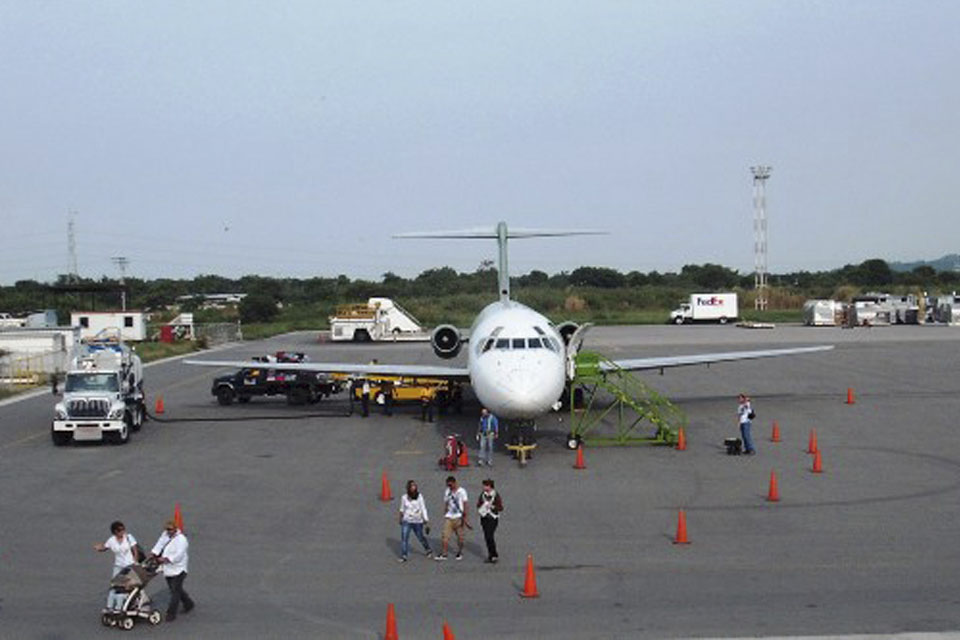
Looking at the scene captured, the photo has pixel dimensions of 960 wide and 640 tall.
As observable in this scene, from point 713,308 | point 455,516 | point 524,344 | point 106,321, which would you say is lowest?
point 455,516

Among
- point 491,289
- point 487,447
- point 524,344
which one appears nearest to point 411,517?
point 487,447

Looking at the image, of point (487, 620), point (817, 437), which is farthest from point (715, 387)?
point (487, 620)

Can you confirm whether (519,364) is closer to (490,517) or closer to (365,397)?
(490,517)

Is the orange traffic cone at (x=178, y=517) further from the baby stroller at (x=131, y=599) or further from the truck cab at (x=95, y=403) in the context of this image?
the truck cab at (x=95, y=403)

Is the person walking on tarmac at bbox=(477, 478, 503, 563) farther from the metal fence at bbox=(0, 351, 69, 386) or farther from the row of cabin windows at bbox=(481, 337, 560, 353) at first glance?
the metal fence at bbox=(0, 351, 69, 386)

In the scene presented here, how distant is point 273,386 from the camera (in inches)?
1458

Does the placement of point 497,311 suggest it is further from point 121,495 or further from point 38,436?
point 38,436

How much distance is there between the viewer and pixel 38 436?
29391mm

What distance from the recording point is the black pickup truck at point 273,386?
36875mm

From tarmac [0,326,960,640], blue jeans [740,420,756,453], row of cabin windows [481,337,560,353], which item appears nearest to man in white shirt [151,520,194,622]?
tarmac [0,326,960,640]

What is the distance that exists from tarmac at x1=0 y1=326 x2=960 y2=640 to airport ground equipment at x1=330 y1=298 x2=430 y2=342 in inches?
1671

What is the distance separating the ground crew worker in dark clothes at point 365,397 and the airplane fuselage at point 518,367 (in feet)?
27.6

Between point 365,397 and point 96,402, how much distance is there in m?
9.12

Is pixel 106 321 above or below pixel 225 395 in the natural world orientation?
above
